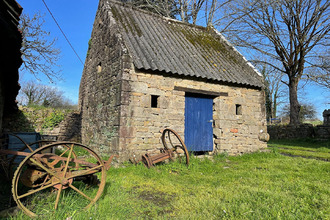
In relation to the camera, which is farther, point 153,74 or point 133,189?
point 153,74

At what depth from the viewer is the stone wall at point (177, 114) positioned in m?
6.53

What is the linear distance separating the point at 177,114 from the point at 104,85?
3.02 meters

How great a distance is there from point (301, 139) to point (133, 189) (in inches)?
561

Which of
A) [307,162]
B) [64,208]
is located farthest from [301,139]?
[64,208]

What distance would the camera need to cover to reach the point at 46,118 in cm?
1154

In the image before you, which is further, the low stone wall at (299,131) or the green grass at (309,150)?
the low stone wall at (299,131)

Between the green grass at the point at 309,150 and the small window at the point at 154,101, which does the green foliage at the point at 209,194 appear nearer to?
the small window at the point at 154,101

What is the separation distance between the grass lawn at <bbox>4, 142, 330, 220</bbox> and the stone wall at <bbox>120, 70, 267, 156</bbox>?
3.67ft

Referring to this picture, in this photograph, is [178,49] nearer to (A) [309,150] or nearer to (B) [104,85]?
(B) [104,85]

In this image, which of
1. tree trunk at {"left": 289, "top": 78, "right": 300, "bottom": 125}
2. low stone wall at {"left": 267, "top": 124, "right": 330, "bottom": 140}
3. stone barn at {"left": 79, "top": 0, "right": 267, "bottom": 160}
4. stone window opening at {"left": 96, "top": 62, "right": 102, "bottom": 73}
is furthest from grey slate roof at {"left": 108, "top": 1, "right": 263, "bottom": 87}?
tree trunk at {"left": 289, "top": 78, "right": 300, "bottom": 125}

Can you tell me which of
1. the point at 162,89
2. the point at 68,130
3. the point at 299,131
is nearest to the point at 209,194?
the point at 162,89

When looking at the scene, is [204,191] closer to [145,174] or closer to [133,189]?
[133,189]

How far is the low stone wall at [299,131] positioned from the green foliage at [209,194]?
336 inches

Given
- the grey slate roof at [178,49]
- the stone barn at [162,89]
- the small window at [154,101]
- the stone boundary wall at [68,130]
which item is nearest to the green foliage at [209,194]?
the stone barn at [162,89]
